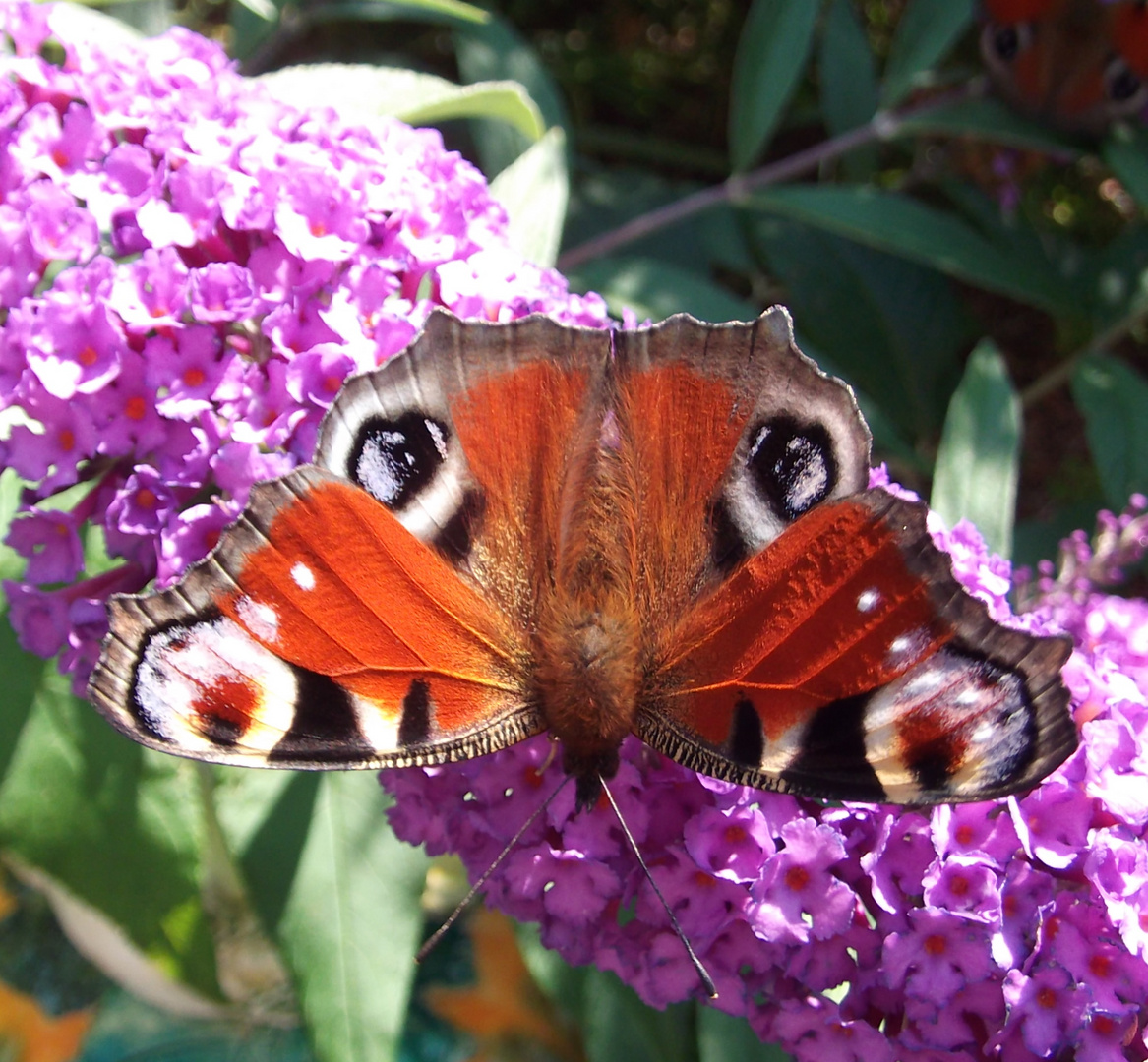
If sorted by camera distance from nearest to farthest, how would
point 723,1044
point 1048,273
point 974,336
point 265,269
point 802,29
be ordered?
point 265,269, point 723,1044, point 802,29, point 1048,273, point 974,336

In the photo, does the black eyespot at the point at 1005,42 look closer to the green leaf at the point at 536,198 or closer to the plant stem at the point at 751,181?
the plant stem at the point at 751,181

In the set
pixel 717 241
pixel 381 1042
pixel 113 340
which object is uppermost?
pixel 113 340

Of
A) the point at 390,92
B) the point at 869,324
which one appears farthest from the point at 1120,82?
the point at 390,92

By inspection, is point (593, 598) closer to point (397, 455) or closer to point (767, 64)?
point (397, 455)

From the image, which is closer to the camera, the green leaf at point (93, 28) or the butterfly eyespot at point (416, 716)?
the butterfly eyespot at point (416, 716)

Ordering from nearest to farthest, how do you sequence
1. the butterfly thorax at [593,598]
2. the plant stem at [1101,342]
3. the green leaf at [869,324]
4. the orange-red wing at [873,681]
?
1. the orange-red wing at [873,681]
2. the butterfly thorax at [593,598]
3. the plant stem at [1101,342]
4. the green leaf at [869,324]

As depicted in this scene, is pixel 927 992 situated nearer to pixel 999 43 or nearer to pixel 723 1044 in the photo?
pixel 723 1044

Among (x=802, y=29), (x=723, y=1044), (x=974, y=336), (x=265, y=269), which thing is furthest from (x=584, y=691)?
(x=974, y=336)

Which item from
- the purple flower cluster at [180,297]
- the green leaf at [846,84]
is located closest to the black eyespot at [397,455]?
the purple flower cluster at [180,297]
